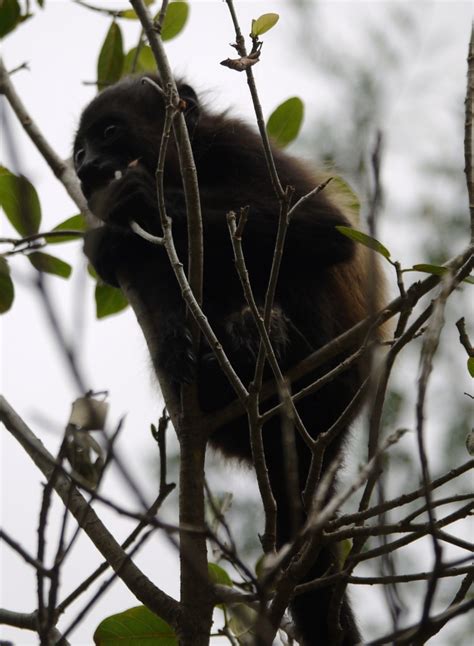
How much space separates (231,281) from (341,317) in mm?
640

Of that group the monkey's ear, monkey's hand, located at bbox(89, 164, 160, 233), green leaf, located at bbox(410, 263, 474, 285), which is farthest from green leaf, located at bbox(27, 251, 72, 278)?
green leaf, located at bbox(410, 263, 474, 285)

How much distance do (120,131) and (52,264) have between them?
1.13 m

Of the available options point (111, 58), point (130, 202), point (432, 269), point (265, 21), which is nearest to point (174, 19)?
point (111, 58)

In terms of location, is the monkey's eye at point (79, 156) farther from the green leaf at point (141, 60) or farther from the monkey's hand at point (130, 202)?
the monkey's hand at point (130, 202)

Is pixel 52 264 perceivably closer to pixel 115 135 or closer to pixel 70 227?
pixel 70 227

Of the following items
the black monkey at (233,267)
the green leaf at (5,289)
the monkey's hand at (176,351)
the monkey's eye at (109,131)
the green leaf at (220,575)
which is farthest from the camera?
the monkey's eye at (109,131)

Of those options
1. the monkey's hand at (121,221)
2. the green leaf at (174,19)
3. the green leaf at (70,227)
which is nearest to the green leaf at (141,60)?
the green leaf at (174,19)

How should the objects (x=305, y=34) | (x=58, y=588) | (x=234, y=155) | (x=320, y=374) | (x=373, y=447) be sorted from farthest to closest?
(x=305, y=34) → (x=234, y=155) → (x=320, y=374) → (x=373, y=447) → (x=58, y=588)

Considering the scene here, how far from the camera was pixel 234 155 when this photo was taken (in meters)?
5.32

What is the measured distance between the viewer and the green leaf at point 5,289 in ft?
14.2

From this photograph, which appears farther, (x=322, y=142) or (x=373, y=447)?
(x=322, y=142)

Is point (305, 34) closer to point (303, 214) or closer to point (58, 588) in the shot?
point (303, 214)

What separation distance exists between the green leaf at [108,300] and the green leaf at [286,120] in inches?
46.9

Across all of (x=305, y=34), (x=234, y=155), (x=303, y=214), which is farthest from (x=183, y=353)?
(x=305, y=34)
